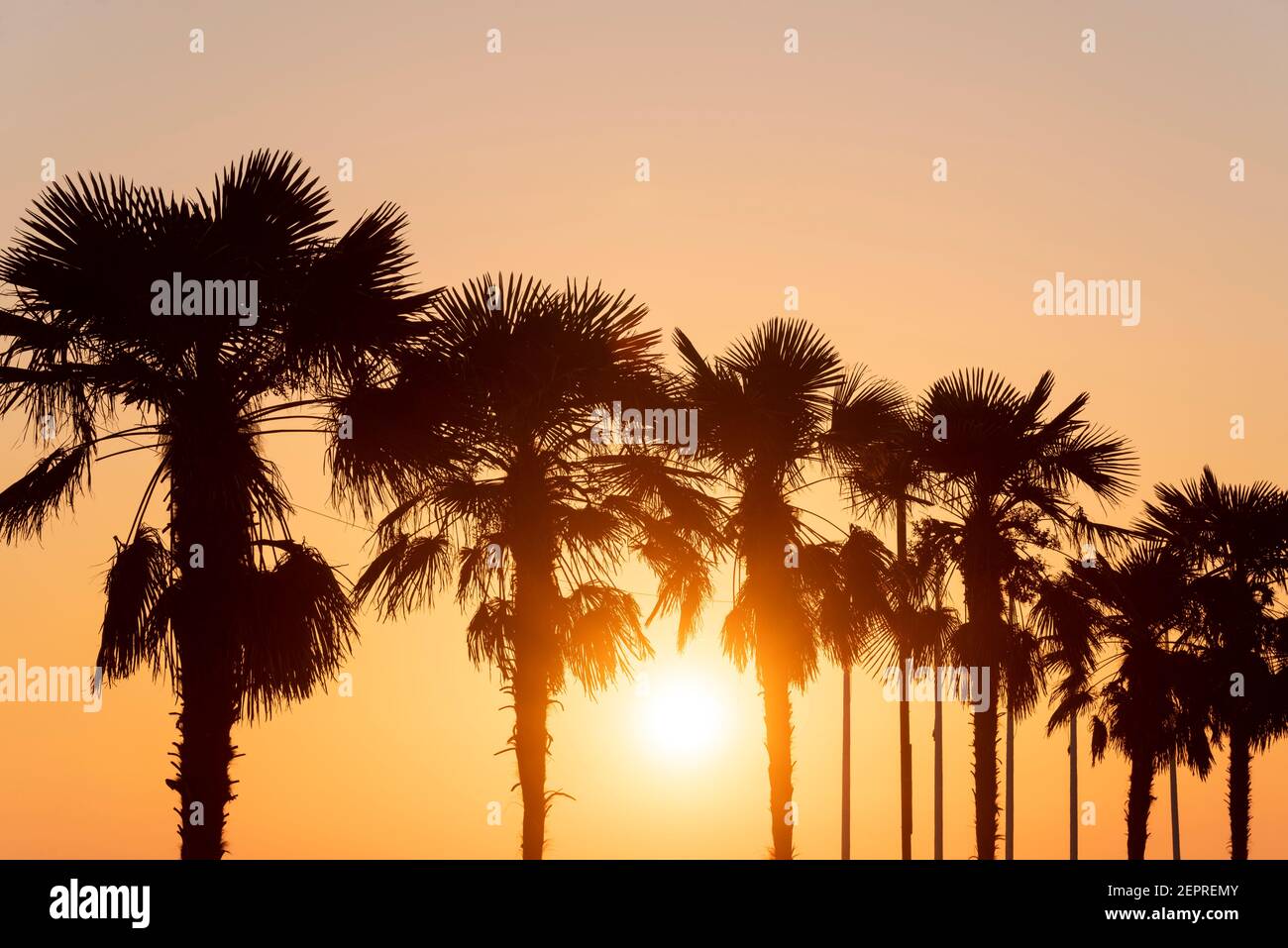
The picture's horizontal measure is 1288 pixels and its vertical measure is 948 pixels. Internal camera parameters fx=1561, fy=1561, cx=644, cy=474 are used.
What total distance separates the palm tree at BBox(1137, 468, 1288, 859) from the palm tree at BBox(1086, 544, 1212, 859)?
43.3 inches

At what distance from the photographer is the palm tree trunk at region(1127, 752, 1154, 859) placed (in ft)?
125

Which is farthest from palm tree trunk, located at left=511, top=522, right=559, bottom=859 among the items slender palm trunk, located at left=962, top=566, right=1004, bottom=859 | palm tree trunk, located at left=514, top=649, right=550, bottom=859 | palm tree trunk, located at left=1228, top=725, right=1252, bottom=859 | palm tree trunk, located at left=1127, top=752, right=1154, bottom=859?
palm tree trunk, located at left=1228, top=725, right=1252, bottom=859

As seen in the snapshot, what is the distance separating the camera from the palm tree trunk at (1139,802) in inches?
1495

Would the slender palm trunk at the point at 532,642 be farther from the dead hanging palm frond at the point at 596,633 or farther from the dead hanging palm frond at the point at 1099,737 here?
the dead hanging palm frond at the point at 1099,737

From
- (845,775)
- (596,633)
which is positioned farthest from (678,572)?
(845,775)

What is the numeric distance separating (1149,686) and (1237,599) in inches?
230

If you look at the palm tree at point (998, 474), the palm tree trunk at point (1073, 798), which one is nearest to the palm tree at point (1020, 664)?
the palm tree at point (998, 474)

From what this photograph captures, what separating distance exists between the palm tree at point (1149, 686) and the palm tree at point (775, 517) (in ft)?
36.0

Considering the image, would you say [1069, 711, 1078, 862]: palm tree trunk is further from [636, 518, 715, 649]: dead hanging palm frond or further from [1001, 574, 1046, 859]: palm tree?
[636, 518, 715, 649]: dead hanging palm frond

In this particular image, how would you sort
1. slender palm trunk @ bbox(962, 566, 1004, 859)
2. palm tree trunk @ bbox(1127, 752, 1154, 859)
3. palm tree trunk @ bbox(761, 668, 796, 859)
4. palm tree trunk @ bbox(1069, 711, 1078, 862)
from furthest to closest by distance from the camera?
1. palm tree trunk @ bbox(1069, 711, 1078, 862)
2. palm tree trunk @ bbox(1127, 752, 1154, 859)
3. slender palm trunk @ bbox(962, 566, 1004, 859)
4. palm tree trunk @ bbox(761, 668, 796, 859)

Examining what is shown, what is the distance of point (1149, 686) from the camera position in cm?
3900
